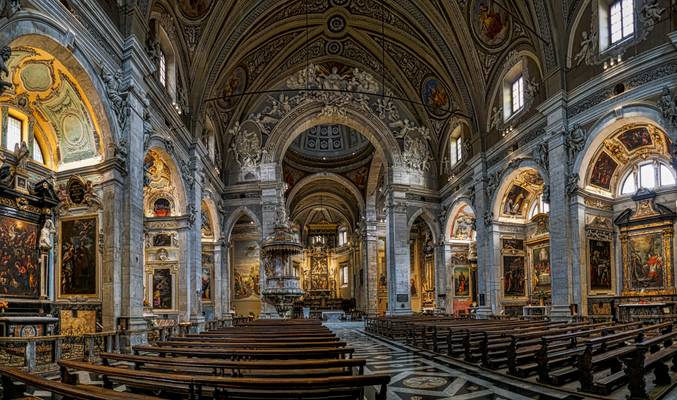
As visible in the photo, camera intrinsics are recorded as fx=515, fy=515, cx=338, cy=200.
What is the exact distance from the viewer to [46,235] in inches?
488

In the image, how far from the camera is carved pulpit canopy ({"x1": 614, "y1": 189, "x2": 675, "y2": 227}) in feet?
52.7

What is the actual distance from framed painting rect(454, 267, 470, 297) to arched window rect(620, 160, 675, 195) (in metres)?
11.4

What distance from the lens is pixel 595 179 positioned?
16.6 metres

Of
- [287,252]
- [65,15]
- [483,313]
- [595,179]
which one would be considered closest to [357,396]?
[65,15]

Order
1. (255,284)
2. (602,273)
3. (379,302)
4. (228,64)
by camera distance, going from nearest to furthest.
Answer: (602,273), (228,64), (255,284), (379,302)

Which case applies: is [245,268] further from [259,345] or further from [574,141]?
[259,345]

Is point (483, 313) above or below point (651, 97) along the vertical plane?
below

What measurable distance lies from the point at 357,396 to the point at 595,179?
14.6 meters

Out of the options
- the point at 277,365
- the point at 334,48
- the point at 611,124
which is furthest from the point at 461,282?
the point at 277,365

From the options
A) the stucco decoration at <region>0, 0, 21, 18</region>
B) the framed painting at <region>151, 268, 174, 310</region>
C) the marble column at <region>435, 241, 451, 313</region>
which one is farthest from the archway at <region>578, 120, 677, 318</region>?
the framed painting at <region>151, 268, 174, 310</region>

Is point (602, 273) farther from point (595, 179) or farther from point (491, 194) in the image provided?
point (491, 194)

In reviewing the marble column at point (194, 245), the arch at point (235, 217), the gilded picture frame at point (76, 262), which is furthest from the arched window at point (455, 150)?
the gilded picture frame at point (76, 262)

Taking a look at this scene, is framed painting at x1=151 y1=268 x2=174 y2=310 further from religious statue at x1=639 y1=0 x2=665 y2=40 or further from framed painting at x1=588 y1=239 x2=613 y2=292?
religious statue at x1=639 y1=0 x2=665 y2=40

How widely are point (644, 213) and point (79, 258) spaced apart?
54.5 ft
